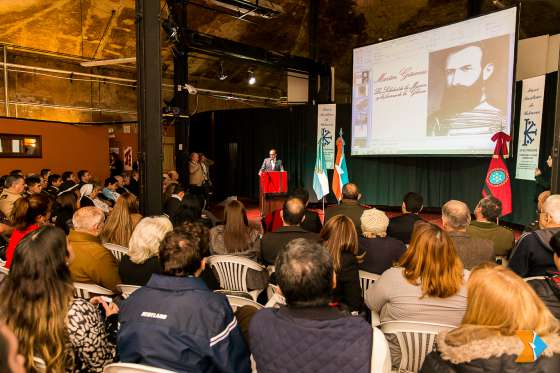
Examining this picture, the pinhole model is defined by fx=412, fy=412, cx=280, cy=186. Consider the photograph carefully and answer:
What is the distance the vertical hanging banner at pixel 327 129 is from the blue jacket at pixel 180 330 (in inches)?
339

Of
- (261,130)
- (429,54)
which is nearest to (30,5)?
(261,130)

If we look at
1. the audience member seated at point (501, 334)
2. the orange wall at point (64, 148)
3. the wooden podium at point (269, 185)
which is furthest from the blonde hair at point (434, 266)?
the orange wall at point (64, 148)

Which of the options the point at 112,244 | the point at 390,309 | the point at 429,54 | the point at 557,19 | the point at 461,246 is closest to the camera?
the point at 390,309

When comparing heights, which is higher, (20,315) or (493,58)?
(493,58)

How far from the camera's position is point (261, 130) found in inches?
472

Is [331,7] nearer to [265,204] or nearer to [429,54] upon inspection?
[429,54]

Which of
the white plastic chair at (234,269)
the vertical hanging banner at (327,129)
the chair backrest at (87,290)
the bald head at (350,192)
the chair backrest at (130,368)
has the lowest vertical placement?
the white plastic chair at (234,269)

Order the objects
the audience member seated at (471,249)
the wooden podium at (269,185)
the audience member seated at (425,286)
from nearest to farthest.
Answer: the audience member seated at (425,286)
the audience member seated at (471,249)
the wooden podium at (269,185)

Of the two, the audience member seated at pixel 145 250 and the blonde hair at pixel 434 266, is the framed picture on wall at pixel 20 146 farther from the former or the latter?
the blonde hair at pixel 434 266

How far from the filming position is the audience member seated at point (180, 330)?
1.43m

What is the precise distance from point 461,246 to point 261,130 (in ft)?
32.1

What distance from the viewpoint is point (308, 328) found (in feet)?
4.16

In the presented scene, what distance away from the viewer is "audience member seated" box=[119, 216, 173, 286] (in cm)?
223

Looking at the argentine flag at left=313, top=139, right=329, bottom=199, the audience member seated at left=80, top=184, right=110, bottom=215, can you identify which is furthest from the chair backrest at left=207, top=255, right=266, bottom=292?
the argentine flag at left=313, top=139, right=329, bottom=199
